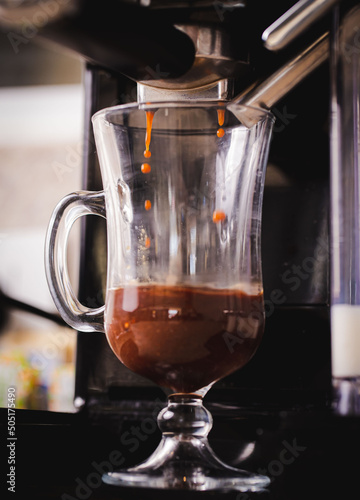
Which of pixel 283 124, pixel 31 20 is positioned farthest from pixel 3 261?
pixel 31 20

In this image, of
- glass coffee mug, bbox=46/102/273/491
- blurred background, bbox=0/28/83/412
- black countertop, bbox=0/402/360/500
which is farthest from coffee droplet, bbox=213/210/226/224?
blurred background, bbox=0/28/83/412

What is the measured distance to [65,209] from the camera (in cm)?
41

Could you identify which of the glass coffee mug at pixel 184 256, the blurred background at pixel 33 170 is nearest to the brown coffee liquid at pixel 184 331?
the glass coffee mug at pixel 184 256

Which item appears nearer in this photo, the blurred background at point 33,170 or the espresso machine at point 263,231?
the espresso machine at point 263,231

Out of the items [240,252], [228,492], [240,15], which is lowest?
[228,492]

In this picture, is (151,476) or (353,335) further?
(353,335)

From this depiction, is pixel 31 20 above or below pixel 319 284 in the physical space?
above

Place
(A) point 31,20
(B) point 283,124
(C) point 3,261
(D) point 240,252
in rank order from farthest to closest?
(C) point 3,261 → (B) point 283,124 → (D) point 240,252 → (A) point 31,20

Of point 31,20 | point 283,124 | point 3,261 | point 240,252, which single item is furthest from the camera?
point 3,261

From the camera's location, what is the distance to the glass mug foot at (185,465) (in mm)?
328

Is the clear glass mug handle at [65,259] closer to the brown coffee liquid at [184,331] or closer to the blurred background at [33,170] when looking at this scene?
the brown coffee liquid at [184,331]

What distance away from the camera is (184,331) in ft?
1.18

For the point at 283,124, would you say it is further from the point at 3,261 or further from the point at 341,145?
the point at 3,261

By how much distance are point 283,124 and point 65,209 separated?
168 millimetres
